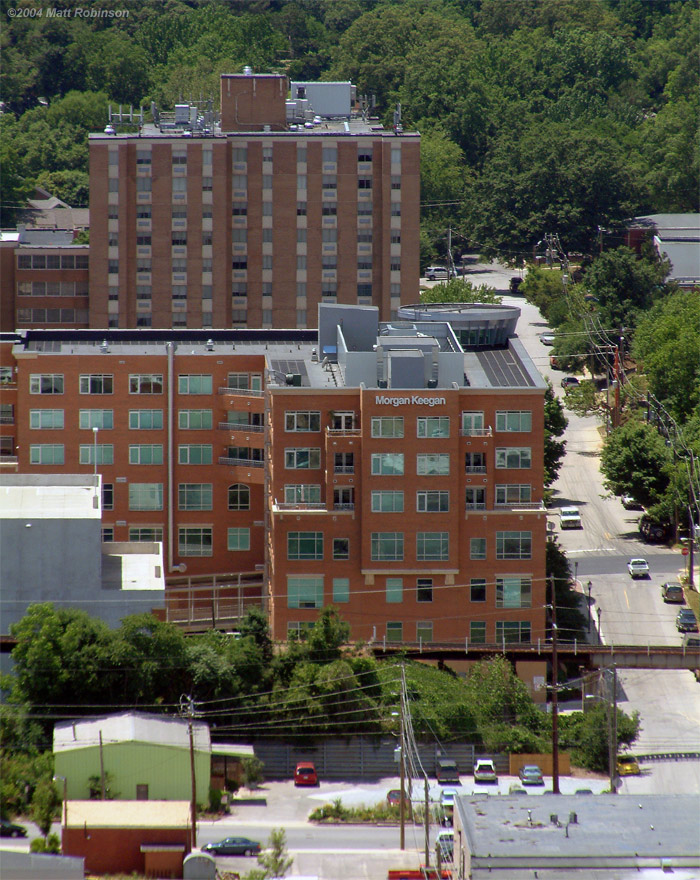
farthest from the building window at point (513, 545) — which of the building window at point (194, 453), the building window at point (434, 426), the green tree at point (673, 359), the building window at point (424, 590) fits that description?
the green tree at point (673, 359)

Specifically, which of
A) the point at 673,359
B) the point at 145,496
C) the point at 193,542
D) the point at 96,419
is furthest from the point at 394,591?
the point at 673,359

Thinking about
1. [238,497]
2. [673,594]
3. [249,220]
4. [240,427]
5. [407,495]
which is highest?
[249,220]

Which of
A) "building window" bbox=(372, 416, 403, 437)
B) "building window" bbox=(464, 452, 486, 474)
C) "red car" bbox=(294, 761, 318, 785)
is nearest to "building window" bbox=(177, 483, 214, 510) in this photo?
"building window" bbox=(372, 416, 403, 437)

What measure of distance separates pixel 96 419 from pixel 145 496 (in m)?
5.86

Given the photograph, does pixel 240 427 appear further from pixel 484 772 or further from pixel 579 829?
pixel 579 829

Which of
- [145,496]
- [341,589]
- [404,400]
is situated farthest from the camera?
[145,496]

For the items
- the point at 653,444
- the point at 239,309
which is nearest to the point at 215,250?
the point at 239,309

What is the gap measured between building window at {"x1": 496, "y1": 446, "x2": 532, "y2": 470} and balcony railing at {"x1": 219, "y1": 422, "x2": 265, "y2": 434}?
16.2 meters

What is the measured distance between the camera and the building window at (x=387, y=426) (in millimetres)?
109188

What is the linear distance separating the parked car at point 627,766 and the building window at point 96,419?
39898 mm

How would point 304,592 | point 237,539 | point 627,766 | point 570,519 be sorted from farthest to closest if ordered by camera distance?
point 570,519 → point 237,539 → point 304,592 → point 627,766

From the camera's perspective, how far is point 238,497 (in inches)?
4749

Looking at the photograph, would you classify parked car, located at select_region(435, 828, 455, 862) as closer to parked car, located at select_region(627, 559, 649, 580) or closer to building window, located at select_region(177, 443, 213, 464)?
building window, located at select_region(177, 443, 213, 464)

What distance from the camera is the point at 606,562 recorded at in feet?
441
